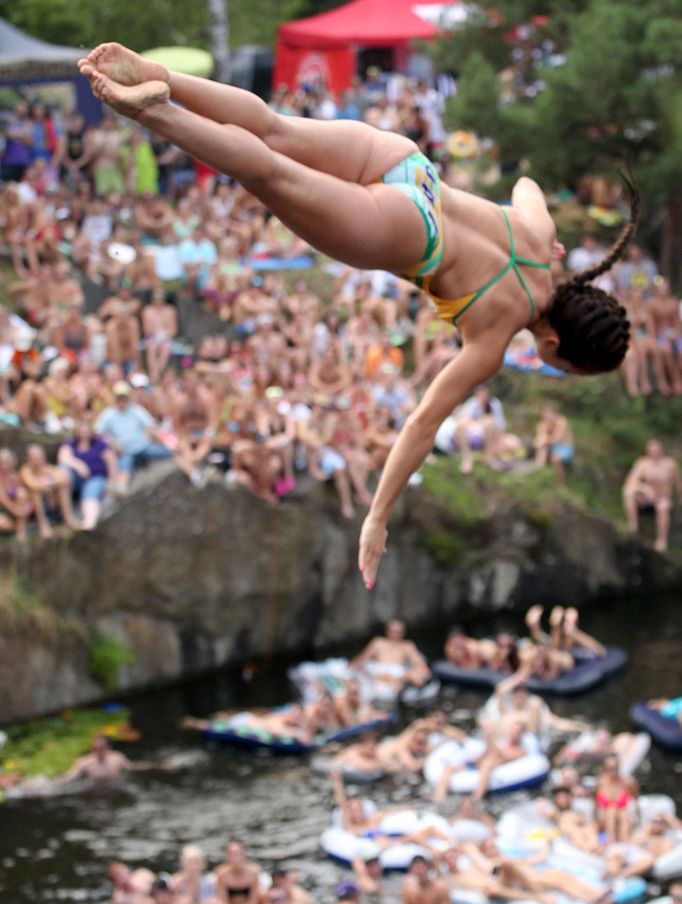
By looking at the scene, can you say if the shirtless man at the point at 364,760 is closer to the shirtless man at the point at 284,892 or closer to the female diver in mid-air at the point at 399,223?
the shirtless man at the point at 284,892

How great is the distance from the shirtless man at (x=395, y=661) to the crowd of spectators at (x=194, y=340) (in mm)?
1372

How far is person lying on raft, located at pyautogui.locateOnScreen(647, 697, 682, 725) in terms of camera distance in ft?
52.8

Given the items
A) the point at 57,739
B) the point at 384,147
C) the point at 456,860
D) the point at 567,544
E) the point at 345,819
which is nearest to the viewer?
the point at 384,147

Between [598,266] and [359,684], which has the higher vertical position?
[598,266]

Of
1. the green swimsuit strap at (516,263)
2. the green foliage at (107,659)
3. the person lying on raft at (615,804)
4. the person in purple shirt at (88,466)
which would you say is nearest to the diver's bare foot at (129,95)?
the green swimsuit strap at (516,263)

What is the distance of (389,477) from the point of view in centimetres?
624

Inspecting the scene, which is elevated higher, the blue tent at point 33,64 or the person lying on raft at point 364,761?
→ the blue tent at point 33,64

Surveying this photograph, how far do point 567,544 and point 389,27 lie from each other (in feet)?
30.8

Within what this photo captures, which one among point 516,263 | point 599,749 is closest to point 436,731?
point 599,749

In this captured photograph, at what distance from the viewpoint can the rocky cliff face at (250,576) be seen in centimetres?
1599

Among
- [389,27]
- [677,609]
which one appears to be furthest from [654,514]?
[389,27]

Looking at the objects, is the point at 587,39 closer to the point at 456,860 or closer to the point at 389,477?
the point at 456,860

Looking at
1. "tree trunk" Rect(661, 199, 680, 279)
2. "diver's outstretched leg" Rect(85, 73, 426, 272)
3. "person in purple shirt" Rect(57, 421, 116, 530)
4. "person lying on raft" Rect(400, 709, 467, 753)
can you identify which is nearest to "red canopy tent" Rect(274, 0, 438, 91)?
"tree trunk" Rect(661, 199, 680, 279)

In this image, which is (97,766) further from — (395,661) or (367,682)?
(395,661)
